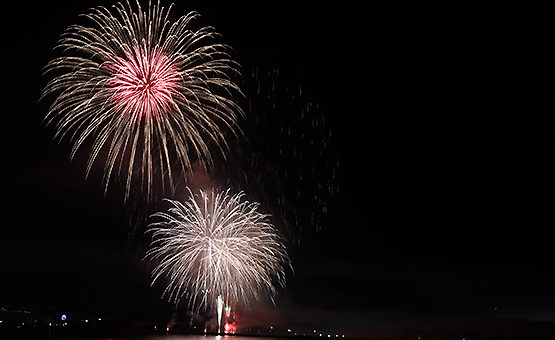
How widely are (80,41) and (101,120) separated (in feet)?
15.3

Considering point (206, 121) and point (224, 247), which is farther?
point (224, 247)

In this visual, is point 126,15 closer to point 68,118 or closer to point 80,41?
point 80,41

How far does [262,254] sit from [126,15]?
23173mm

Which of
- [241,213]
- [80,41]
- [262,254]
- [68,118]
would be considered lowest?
[262,254]

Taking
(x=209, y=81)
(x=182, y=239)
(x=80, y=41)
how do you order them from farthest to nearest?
(x=182, y=239), (x=209, y=81), (x=80, y=41)

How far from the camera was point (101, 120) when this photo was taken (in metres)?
28.0

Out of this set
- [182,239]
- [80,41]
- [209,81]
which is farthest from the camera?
[182,239]

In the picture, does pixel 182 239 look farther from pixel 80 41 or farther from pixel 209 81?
pixel 80 41

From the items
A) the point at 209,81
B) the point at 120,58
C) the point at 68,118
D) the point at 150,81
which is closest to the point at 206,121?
the point at 209,81

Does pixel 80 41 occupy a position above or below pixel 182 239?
above

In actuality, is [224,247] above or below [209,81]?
below

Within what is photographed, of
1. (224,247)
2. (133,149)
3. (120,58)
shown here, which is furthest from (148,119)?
(224,247)

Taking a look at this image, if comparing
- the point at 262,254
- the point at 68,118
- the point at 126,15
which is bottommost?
the point at 262,254

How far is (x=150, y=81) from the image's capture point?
26891 millimetres
